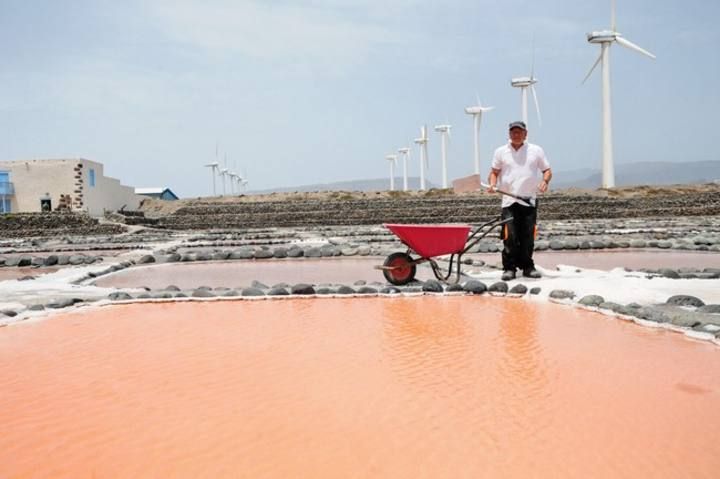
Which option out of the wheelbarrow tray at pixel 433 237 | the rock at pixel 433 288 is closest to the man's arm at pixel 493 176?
the wheelbarrow tray at pixel 433 237

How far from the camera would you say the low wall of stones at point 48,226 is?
28.6m

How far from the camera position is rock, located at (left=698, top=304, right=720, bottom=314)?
5.29m

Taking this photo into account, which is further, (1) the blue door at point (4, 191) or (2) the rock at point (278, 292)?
(1) the blue door at point (4, 191)

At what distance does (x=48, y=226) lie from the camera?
96.0 ft

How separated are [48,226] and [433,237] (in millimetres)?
25922

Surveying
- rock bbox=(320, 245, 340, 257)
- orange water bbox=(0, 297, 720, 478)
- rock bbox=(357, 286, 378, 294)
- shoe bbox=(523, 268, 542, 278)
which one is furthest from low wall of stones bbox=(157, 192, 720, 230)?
orange water bbox=(0, 297, 720, 478)

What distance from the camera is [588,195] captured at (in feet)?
132

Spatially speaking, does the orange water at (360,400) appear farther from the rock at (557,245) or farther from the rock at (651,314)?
the rock at (557,245)

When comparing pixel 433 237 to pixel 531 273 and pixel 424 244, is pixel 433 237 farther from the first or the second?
pixel 531 273

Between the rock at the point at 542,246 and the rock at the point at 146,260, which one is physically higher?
the rock at the point at 146,260

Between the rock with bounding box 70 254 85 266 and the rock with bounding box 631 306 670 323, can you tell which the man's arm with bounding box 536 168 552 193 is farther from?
the rock with bounding box 70 254 85 266

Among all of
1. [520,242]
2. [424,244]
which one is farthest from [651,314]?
[424,244]

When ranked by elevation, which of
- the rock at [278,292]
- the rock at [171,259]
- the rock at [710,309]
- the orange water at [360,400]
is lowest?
the orange water at [360,400]

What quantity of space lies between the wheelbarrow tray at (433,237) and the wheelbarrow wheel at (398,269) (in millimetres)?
171
